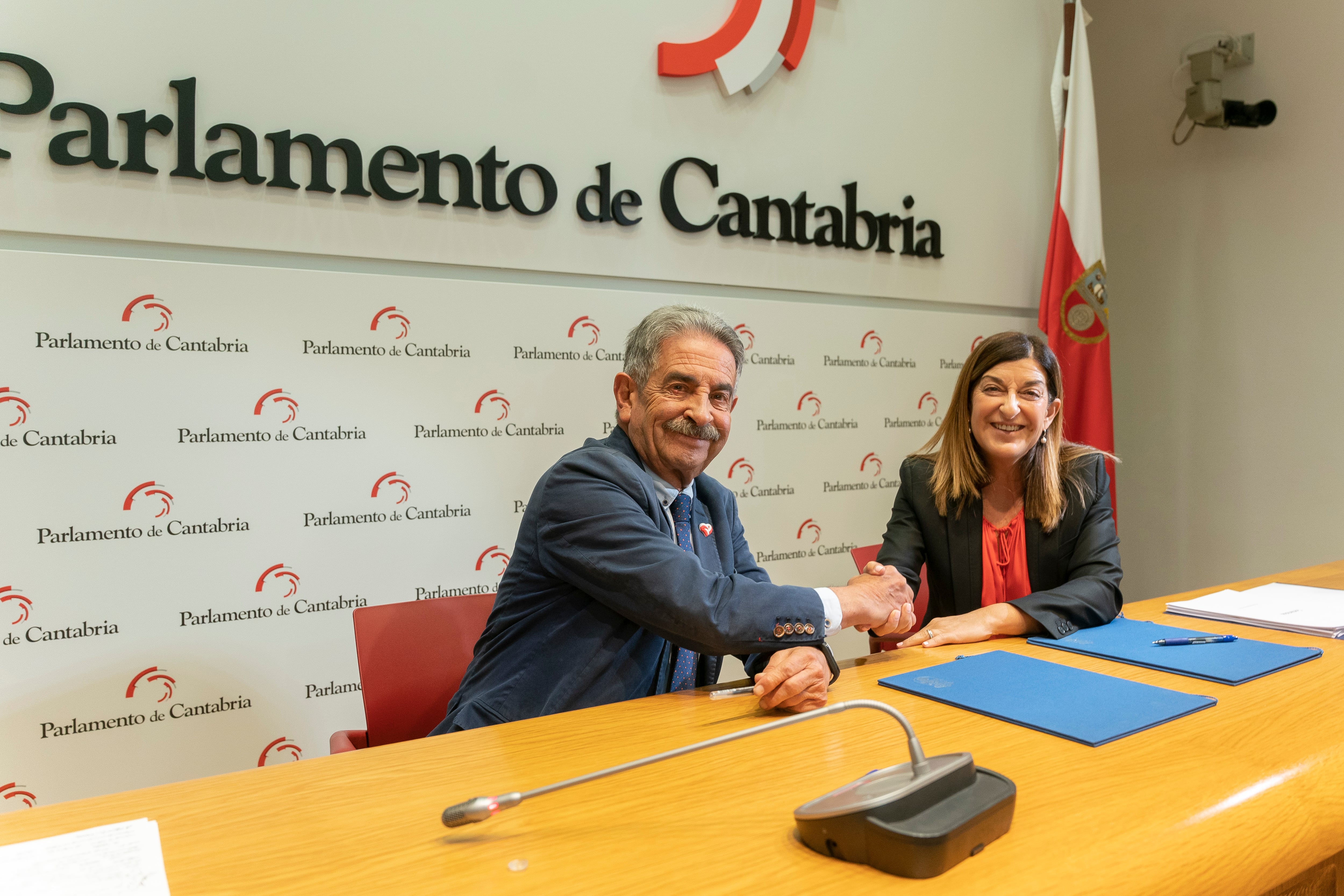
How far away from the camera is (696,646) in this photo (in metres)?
1.50

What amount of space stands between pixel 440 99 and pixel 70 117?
39.4 inches

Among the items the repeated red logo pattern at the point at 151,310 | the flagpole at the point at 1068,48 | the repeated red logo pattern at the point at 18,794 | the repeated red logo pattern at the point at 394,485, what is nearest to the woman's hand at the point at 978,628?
the repeated red logo pattern at the point at 394,485

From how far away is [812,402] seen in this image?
3.56m

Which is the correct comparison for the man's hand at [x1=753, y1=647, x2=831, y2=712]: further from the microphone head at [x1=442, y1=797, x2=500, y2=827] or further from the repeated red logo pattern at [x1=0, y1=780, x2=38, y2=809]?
the repeated red logo pattern at [x1=0, y1=780, x2=38, y2=809]

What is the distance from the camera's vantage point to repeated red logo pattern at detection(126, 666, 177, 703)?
235 cm

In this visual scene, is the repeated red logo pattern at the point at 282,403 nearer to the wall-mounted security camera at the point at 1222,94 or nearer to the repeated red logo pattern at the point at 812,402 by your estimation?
the repeated red logo pattern at the point at 812,402

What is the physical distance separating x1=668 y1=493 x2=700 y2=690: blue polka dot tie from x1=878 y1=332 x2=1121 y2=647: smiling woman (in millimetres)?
603

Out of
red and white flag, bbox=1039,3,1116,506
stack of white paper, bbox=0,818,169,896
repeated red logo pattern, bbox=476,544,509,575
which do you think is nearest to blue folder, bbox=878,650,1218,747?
stack of white paper, bbox=0,818,169,896

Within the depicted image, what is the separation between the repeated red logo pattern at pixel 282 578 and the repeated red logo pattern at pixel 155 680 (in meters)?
0.31

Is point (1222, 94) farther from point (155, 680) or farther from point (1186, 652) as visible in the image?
point (155, 680)

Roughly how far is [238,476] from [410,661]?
95 cm

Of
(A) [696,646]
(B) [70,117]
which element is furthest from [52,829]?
(B) [70,117]

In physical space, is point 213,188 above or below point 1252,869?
above

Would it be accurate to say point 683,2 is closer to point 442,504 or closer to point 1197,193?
point 442,504
